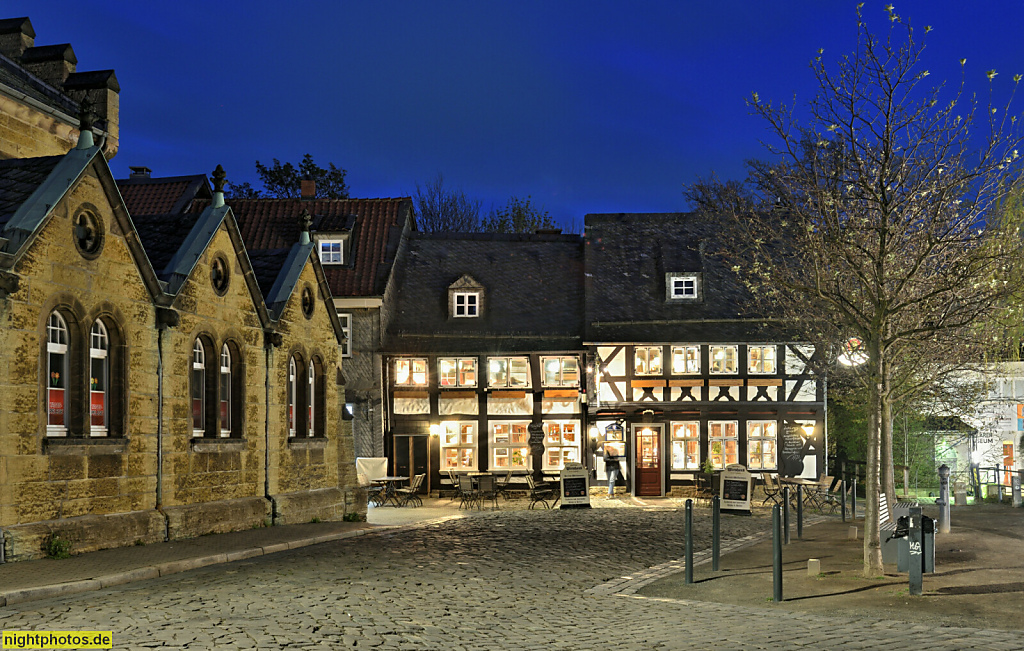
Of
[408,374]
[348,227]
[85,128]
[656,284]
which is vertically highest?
[348,227]

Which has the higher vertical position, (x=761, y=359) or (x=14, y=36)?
(x=14, y=36)

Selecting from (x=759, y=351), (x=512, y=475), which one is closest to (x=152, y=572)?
(x=512, y=475)

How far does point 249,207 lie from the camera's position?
122ft

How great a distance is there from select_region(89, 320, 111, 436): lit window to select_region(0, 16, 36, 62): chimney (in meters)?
11.0

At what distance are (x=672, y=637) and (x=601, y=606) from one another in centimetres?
222

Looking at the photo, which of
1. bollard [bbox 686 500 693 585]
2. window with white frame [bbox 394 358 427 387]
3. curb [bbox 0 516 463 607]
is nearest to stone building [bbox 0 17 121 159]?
curb [bbox 0 516 463 607]

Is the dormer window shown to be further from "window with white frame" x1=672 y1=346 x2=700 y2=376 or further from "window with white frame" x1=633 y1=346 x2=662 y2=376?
"window with white frame" x1=633 y1=346 x2=662 y2=376

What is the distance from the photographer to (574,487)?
2750 centimetres

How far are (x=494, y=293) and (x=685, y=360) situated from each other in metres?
6.58

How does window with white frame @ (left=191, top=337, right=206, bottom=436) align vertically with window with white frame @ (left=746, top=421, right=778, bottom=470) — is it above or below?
above

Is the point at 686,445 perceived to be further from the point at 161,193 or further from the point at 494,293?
the point at 161,193

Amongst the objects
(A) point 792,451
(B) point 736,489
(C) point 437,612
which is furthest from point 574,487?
(C) point 437,612

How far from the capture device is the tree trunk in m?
12.8

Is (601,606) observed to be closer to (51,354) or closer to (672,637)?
(672,637)
